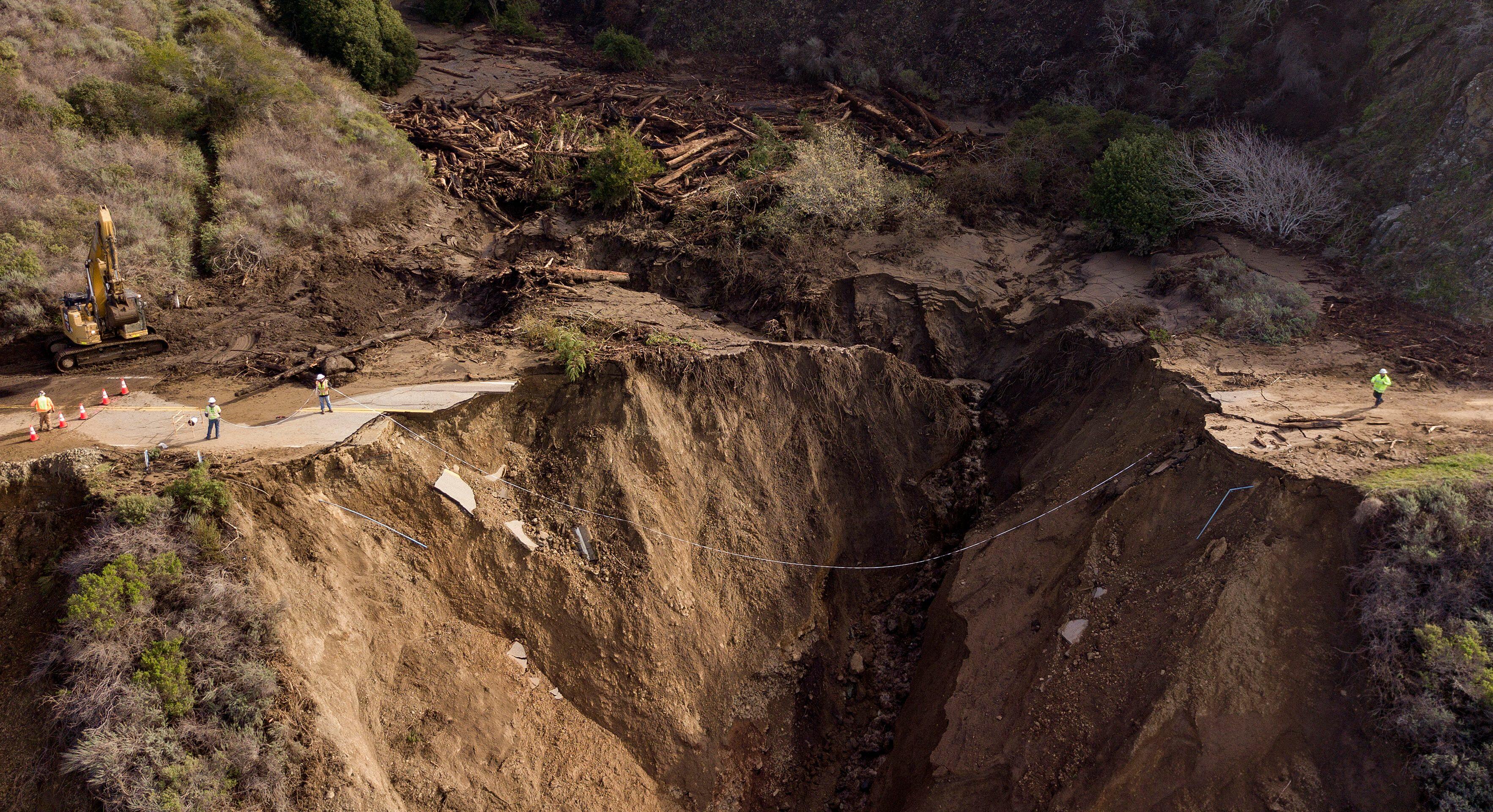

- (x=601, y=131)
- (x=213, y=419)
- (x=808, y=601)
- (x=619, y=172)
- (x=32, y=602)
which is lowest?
(x=808, y=601)

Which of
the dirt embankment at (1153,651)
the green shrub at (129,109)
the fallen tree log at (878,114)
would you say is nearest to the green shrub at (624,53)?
the fallen tree log at (878,114)

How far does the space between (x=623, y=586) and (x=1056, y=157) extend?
1608cm

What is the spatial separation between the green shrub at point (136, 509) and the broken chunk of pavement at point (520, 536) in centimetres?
414

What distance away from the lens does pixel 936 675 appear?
492 inches

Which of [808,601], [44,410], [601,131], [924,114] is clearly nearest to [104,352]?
[44,410]

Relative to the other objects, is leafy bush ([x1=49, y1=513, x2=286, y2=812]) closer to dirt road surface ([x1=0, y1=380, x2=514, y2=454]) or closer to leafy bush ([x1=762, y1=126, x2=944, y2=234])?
dirt road surface ([x1=0, y1=380, x2=514, y2=454])

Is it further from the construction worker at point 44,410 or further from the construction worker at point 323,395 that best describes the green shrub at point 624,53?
the construction worker at point 44,410

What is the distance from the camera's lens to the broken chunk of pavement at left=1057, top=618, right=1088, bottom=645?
11109mm

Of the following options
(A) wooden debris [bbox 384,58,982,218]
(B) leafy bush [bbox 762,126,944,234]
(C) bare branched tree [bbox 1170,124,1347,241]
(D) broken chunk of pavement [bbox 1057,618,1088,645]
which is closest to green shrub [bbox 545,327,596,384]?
(B) leafy bush [bbox 762,126,944,234]

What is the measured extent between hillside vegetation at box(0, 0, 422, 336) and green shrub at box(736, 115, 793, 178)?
315 inches

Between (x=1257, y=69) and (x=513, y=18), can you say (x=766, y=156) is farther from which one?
(x=513, y=18)

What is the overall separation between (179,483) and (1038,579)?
12065mm

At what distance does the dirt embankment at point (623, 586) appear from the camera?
32.9ft

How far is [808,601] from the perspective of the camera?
44.1 ft
